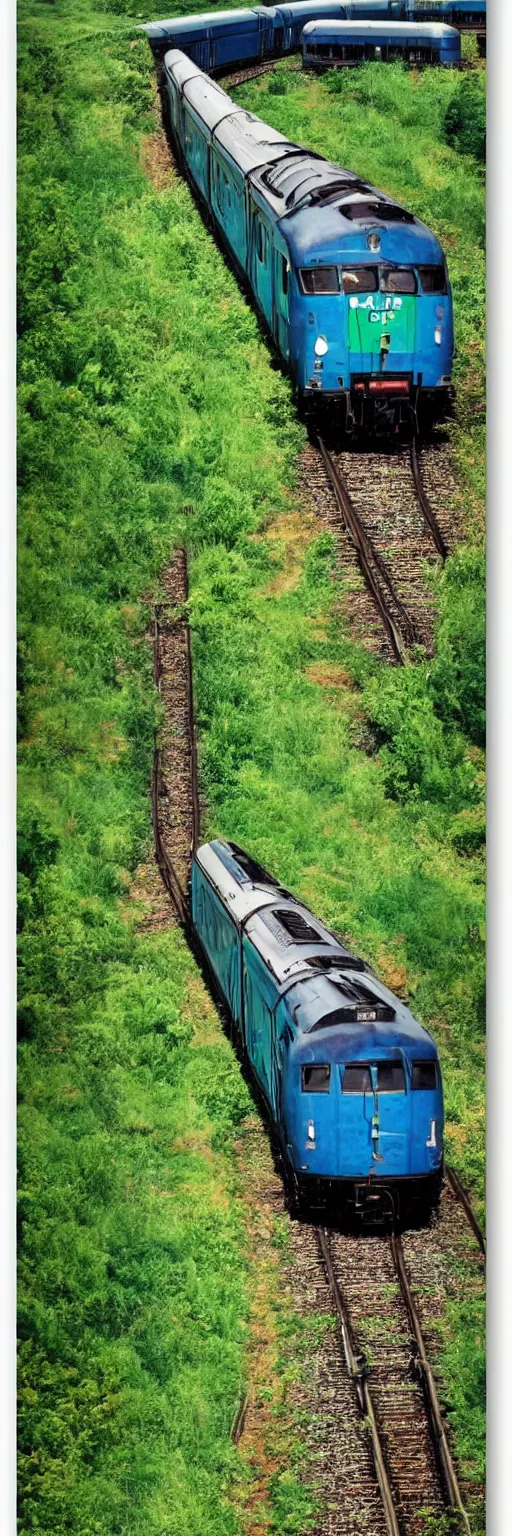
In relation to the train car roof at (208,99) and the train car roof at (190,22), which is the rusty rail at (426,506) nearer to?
the train car roof at (208,99)

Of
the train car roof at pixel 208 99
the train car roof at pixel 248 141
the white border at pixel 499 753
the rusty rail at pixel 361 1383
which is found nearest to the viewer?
the rusty rail at pixel 361 1383

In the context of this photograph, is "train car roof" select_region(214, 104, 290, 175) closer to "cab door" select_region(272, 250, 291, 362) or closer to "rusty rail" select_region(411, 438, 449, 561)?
"cab door" select_region(272, 250, 291, 362)

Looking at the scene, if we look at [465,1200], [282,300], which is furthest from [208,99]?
[465,1200]

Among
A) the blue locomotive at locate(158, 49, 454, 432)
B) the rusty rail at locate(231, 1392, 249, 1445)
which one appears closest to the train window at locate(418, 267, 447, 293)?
the blue locomotive at locate(158, 49, 454, 432)

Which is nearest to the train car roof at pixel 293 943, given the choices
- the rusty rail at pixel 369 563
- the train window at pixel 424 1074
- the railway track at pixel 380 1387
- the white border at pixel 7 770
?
the train window at pixel 424 1074

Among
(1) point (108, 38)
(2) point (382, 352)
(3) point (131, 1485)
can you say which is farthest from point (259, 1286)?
(1) point (108, 38)
